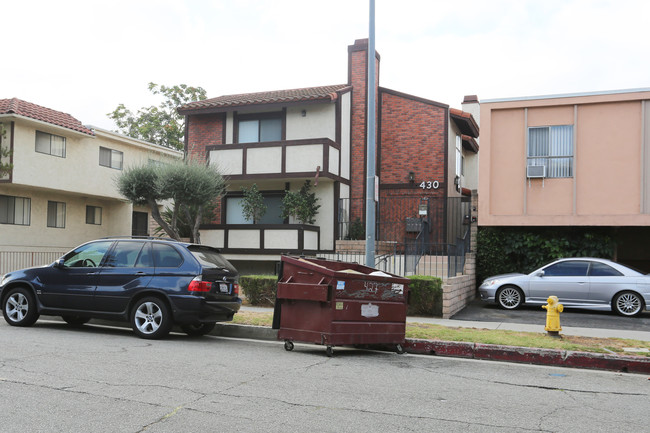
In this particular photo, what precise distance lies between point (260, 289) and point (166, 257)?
183 inches

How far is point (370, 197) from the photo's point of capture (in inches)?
452

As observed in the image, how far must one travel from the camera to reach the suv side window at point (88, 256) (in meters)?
10.1

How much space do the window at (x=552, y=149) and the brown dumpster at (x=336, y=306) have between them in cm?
974

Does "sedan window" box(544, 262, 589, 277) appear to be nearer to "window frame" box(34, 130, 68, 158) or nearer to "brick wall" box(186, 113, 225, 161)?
"brick wall" box(186, 113, 225, 161)

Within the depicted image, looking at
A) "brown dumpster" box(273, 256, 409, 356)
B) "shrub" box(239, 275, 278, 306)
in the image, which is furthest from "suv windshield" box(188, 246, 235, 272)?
"shrub" box(239, 275, 278, 306)

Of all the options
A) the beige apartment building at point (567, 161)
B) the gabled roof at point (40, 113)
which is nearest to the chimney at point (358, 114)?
the beige apartment building at point (567, 161)

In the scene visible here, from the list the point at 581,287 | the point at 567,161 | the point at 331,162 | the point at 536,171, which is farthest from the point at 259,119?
the point at 581,287

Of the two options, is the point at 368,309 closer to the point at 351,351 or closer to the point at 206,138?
the point at 351,351

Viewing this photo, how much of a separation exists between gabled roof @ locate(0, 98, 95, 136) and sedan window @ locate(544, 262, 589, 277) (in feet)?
63.1

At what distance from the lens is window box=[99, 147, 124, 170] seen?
26.9 meters

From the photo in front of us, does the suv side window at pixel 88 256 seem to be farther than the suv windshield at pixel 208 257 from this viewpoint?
Yes

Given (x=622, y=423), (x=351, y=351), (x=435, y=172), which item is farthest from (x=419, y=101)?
(x=622, y=423)

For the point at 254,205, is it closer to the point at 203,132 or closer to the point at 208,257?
the point at 203,132

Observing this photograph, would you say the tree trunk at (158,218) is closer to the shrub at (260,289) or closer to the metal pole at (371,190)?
the shrub at (260,289)
